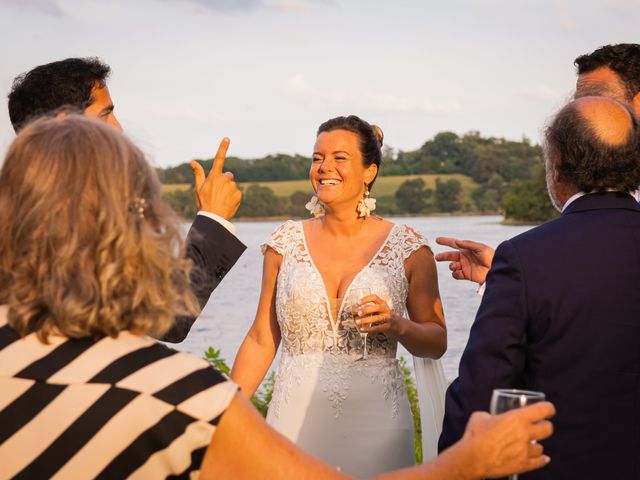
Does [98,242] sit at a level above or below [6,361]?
above

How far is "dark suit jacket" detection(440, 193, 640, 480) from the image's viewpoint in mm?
2795

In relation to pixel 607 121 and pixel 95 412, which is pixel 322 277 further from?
pixel 95 412

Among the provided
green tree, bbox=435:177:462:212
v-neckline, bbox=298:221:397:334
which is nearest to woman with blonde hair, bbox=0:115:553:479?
v-neckline, bbox=298:221:397:334

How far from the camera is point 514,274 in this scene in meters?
2.87

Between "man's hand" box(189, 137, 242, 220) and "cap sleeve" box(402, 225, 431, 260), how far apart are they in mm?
1927

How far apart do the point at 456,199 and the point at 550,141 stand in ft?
93.5

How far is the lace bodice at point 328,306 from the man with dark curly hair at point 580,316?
1.89 metres

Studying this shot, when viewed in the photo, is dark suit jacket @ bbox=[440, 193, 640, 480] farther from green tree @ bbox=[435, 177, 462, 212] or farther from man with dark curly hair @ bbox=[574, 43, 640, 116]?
green tree @ bbox=[435, 177, 462, 212]

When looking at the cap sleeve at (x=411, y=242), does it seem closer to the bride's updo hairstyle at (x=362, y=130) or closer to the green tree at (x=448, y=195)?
the bride's updo hairstyle at (x=362, y=130)

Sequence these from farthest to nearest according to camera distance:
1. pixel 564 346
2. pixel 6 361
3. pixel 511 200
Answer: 1. pixel 511 200
2. pixel 564 346
3. pixel 6 361

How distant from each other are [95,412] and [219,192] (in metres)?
1.56

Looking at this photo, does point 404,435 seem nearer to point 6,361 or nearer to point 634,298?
point 634,298

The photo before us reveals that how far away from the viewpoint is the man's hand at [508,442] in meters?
Result: 1.89

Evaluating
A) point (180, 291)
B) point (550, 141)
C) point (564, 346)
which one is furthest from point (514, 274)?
point (180, 291)
